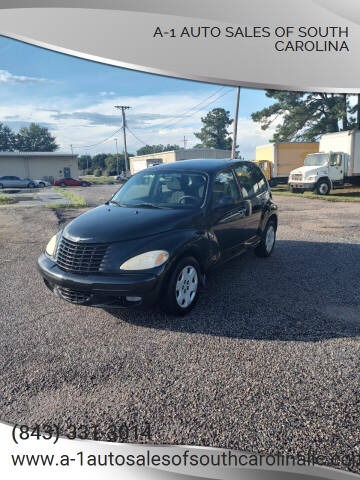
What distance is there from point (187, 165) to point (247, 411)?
362 centimetres

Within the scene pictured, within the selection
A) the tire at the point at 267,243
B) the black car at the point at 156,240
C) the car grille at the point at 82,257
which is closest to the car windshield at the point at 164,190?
the black car at the point at 156,240

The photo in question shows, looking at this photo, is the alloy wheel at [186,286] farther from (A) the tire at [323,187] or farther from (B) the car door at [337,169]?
(B) the car door at [337,169]

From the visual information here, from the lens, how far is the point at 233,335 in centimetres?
349

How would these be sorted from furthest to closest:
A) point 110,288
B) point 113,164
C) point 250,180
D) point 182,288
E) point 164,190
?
point 113,164 < point 250,180 < point 164,190 < point 182,288 < point 110,288

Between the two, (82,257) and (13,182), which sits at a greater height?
(13,182)

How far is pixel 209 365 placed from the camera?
2.99m

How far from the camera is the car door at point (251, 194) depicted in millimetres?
5387

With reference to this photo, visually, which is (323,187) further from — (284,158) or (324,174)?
(284,158)

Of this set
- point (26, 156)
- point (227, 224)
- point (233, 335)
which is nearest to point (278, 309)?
point (233, 335)

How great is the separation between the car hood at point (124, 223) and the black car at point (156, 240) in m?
0.01

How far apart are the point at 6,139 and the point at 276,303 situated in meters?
102

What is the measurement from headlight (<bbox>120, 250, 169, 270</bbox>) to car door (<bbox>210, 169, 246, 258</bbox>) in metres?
1.08

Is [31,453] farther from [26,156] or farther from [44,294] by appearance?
[26,156]

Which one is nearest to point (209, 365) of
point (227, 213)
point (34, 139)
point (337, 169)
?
point (227, 213)
